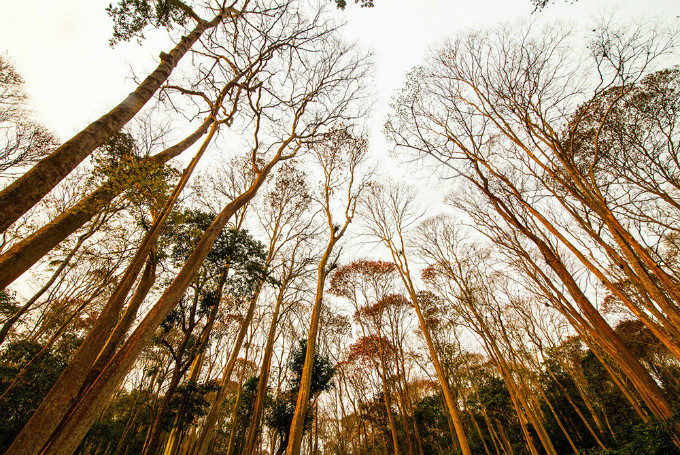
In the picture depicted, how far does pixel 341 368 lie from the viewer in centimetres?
1611

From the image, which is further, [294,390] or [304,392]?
[294,390]

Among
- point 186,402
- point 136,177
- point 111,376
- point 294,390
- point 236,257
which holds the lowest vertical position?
point 111,376

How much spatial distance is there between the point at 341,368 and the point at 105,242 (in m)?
14.7

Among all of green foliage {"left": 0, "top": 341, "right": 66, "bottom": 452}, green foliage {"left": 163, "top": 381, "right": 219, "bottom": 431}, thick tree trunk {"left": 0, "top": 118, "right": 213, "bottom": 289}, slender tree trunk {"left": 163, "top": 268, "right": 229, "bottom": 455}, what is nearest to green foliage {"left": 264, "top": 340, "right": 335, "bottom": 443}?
green foliage {"left": 163, "top": 381, "right": 219, "bottom": 431}

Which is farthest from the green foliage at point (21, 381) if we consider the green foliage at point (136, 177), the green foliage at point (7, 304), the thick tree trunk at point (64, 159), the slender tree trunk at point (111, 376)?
the thick tree trunk at point (64, 159)

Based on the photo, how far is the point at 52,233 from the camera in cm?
284

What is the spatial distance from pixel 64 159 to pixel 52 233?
3.48 feet

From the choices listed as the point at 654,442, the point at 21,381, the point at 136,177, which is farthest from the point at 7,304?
the point at 654,442

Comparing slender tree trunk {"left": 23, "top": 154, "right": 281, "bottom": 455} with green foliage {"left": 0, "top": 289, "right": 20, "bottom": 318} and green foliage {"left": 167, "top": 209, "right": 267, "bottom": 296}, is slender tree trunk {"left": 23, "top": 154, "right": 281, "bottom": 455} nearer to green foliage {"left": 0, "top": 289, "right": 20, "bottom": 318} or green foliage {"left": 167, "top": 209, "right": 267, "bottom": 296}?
green foliage {"left": 167, "top": 209, "right": 267, "bottom": 296}

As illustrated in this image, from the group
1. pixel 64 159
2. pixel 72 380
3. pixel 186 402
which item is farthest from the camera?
pixel 186 402

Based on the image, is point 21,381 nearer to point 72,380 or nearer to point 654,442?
point 72,380

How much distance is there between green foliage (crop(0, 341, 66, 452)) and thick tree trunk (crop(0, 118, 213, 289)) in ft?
26.0

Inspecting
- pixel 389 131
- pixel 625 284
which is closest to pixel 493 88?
pixel 389 131

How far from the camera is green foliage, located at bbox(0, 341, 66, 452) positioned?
719 cm
